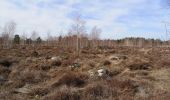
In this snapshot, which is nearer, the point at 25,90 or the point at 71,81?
the point at 25,90

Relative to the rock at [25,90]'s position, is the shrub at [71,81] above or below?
above

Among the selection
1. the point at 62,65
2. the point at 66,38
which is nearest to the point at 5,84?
the point at 62,65

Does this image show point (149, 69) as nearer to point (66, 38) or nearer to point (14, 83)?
point (14, 83)

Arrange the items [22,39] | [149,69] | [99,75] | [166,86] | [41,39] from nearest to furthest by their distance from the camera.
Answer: [166,86] → [99,75] → [149,69] → [22,39] → [41,39]

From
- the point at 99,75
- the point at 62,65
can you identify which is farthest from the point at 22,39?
the point at 99,75

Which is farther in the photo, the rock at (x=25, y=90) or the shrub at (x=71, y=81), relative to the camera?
A: the shrub at (x=71, y=81)

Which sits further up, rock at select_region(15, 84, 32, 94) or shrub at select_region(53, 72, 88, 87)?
shrub at select_region(53, 72, 88, 87)

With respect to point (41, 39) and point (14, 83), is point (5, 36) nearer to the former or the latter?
point (41, 39)

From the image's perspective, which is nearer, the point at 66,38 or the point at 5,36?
the point at 5,36

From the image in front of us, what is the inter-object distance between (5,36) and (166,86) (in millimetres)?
60221

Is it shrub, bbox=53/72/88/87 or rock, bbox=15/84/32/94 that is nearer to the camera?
rock, bbox=15/84/32/94

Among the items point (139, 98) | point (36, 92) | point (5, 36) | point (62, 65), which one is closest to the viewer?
point (139, 98)

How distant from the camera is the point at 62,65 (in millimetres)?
18172

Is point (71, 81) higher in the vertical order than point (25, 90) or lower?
higher
